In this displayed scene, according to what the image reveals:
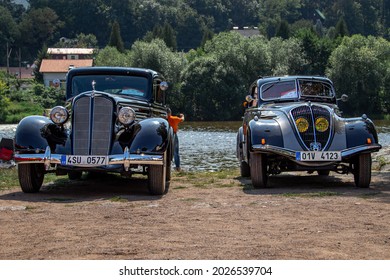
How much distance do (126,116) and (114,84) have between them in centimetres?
228

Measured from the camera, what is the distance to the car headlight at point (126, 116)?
548 inches

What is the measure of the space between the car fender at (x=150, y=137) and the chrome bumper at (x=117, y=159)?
138 mm

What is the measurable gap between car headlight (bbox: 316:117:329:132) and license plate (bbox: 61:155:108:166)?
11.7ft

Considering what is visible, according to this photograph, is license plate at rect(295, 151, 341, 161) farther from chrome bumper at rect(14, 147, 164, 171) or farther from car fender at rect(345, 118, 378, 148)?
chrome bumper at rect(14, 147, 164, 171)

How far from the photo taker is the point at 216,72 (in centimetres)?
7206

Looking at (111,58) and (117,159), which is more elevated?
(111,58)

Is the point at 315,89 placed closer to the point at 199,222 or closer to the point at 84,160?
the point at 84,160

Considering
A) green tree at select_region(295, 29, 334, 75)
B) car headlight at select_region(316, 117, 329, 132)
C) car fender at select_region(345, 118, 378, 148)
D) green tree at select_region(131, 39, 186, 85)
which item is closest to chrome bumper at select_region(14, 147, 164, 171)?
car headlight at select_region(316, 117, 329, 132)

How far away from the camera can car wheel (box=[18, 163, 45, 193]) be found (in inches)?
552

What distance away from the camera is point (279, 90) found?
56.9 ft

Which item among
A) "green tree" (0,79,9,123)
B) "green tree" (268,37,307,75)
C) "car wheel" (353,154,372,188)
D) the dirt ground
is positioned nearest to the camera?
the dirt ground

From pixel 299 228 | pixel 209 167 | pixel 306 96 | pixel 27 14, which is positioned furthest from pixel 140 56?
pixel 27 14

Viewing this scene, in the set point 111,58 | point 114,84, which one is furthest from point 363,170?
point 111,58

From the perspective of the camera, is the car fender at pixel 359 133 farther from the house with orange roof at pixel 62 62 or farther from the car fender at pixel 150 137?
the house with orange roof at pixel 62 62
